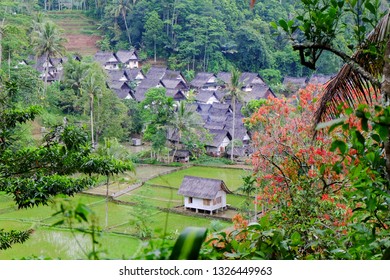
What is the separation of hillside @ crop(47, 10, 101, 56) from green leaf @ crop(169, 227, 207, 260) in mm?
20626

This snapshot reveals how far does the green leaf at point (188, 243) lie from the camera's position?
755 mm

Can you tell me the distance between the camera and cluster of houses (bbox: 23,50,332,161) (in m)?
14.8

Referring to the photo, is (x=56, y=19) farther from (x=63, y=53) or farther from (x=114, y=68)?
(x=63, y=53)

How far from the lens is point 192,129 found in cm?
1345

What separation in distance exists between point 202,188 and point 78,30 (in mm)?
14206

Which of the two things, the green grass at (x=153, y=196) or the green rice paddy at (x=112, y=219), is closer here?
the green rice paddy at (x=112, y=219)

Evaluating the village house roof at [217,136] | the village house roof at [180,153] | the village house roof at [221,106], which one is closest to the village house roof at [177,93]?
the village house roof at [221,106]

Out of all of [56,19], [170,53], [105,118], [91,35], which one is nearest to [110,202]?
[105,118]

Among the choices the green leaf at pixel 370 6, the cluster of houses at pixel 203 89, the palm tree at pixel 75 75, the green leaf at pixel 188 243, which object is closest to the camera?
the green leaf at pixel 188 243

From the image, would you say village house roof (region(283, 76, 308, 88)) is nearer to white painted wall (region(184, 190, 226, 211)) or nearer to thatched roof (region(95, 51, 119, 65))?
thatched roof (region(95, 51, 119, 65))

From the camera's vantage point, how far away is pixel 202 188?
33.6 feet

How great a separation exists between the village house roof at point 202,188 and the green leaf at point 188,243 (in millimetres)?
9214

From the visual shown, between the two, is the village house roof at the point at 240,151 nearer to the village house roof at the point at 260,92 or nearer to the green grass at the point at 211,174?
the green grass at the point at 211,174

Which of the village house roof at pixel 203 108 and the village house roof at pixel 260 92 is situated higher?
the village house roof at pixel 260 92
